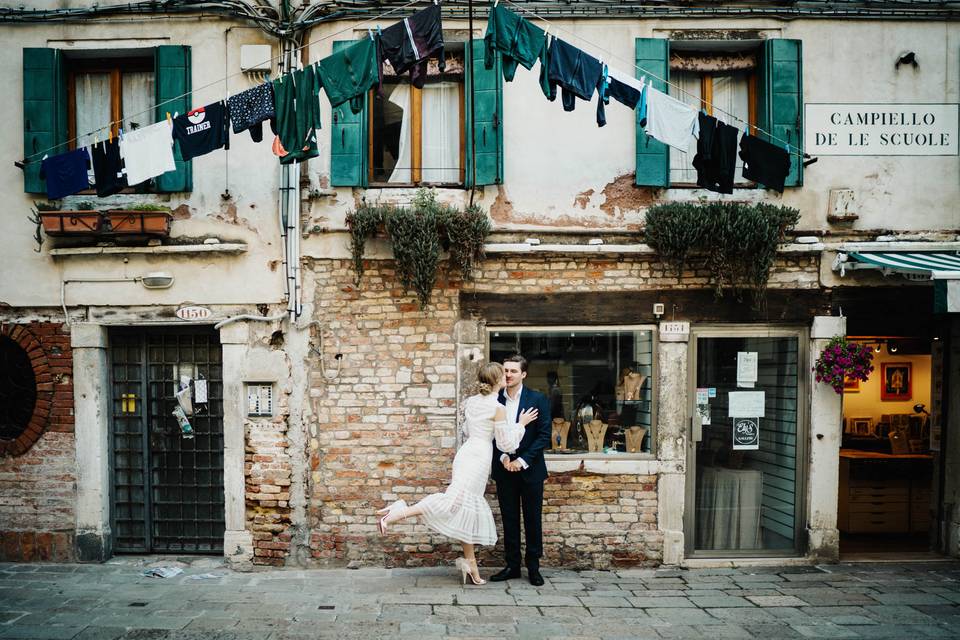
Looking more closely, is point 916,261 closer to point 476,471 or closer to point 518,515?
point 518,515

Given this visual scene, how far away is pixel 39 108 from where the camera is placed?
664 centimetres

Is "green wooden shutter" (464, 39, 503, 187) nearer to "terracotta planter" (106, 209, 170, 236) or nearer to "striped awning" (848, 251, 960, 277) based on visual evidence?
"terracotta planter" (106, 209, 170, 236)

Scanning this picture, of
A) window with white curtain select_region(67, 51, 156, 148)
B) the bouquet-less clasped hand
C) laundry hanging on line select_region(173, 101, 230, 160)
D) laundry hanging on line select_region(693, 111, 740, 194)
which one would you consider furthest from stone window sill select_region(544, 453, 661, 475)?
window with white curtain select_region(67, 51, 156, 148)

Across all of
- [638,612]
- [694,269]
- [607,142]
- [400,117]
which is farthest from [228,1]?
[638,612]

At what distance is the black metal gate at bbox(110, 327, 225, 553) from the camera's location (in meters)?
6.88

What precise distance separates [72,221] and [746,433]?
7116mm

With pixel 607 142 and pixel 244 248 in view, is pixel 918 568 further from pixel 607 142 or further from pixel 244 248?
pixel 244 248

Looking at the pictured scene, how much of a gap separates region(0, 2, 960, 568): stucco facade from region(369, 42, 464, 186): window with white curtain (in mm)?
333

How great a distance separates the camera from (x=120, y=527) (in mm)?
6902

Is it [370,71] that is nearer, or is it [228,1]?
[370,71]

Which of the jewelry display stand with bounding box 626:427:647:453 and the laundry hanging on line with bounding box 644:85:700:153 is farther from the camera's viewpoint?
the jewelry display stand with bounding box 626:427:647:453

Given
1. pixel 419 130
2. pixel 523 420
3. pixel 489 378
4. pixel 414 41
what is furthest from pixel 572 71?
pixel 523 420

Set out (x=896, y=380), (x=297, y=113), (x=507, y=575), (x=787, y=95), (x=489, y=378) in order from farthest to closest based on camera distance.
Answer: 1. (x=896, y=380)
2. (x=787, y=95)
3. (x=507, y=575)
4. (x=489, y=378)
5. (x=297, y=113)

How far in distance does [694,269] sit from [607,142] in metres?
1.56
